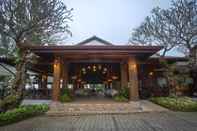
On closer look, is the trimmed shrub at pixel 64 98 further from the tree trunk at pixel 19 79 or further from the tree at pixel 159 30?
the tree at pixel 159 30

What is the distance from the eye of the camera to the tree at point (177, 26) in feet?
59.1

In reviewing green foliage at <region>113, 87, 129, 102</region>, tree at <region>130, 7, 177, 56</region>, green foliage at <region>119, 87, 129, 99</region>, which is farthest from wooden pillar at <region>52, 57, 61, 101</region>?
tree at <region>130, 7, 177, 56</region>

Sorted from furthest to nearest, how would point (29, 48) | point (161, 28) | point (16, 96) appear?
point (161, 28), point (29, 48), point (16, 96)

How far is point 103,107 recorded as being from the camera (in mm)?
12164

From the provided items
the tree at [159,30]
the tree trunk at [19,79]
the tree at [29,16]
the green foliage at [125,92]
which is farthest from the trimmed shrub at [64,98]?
the tree at [159,30]

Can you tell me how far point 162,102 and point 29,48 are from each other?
28.4 feet

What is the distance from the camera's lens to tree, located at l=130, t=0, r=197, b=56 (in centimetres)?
1800

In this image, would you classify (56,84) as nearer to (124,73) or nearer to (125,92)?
(125,92)

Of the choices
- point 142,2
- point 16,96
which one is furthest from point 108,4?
point 16,96

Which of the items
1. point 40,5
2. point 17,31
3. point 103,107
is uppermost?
point 40,5

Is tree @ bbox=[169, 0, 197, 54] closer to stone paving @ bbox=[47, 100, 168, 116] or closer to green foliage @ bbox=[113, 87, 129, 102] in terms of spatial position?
green foliage @ bbox=[113, 87, 129, 102]

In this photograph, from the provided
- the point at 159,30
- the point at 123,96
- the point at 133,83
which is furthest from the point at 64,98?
the point at 159,30

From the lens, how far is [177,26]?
18422 mm

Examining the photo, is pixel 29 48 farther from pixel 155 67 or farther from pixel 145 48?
pixel 155 67
